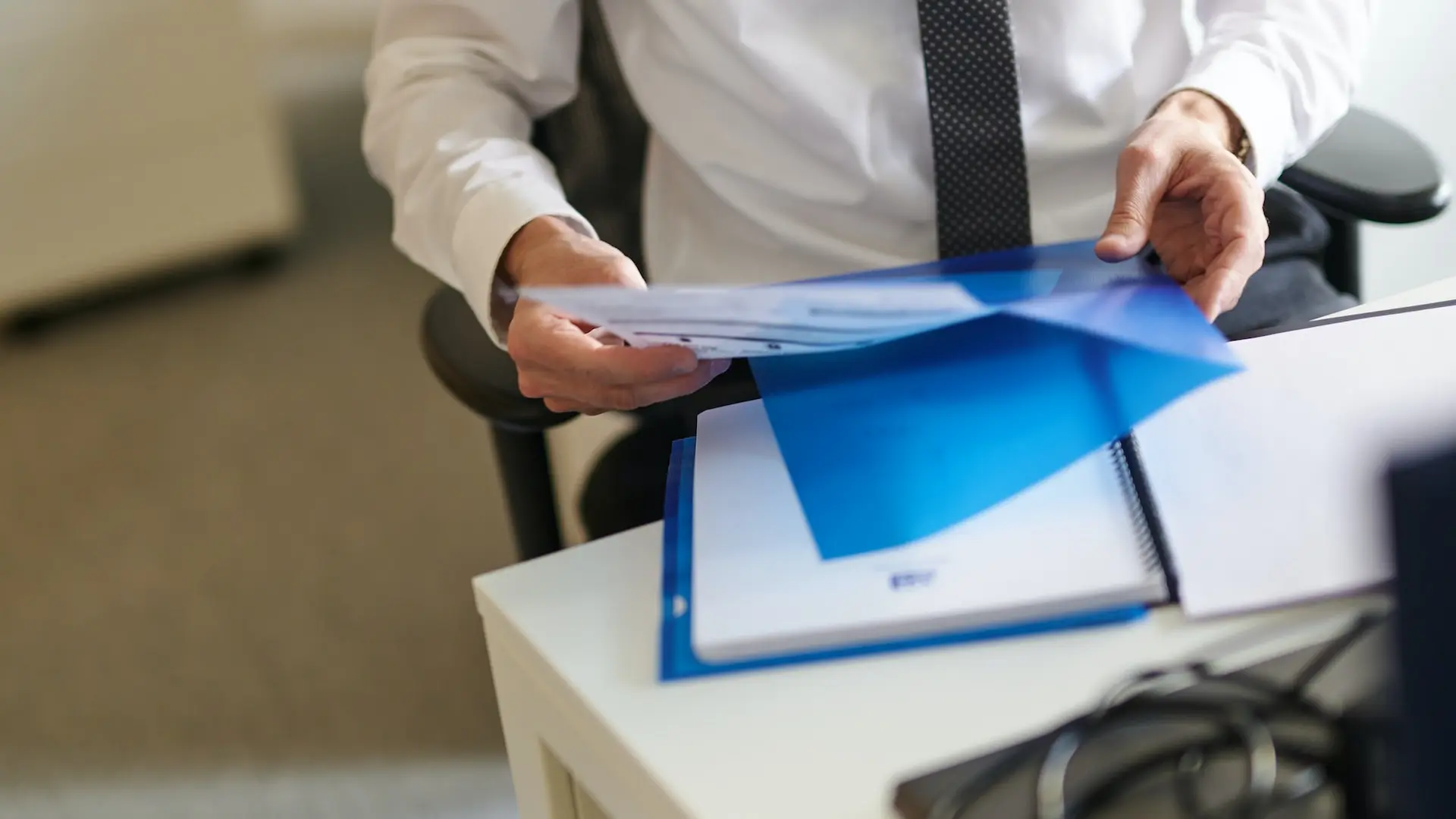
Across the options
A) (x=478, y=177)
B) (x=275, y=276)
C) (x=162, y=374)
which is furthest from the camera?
(x=275, y=276)

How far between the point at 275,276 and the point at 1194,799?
2.38m

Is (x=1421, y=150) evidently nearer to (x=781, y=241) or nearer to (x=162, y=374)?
(x=781, y=241)

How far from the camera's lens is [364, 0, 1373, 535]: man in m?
0.81

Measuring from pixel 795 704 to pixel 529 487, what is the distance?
0.41 meters

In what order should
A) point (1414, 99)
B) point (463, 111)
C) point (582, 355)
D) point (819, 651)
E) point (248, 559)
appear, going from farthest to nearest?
point (248, 559) < point (1414, 99) < point (463, 111) < point (582, 355) < point (819, 651)

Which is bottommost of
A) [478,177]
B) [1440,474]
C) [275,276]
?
[275,276]

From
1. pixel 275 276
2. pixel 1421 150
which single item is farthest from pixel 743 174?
pixel 275 276

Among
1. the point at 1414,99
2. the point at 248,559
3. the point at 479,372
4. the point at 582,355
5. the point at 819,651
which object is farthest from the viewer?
the point at 248,559

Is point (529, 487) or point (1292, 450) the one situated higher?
point (1292, 450)

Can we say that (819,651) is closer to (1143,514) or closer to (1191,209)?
(1143,514)

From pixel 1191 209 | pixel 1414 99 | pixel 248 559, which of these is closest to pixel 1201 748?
pixel 1191 209

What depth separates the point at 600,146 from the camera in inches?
37.8

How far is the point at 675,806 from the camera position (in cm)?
45

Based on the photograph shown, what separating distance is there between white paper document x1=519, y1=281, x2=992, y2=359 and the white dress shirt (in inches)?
10.8
